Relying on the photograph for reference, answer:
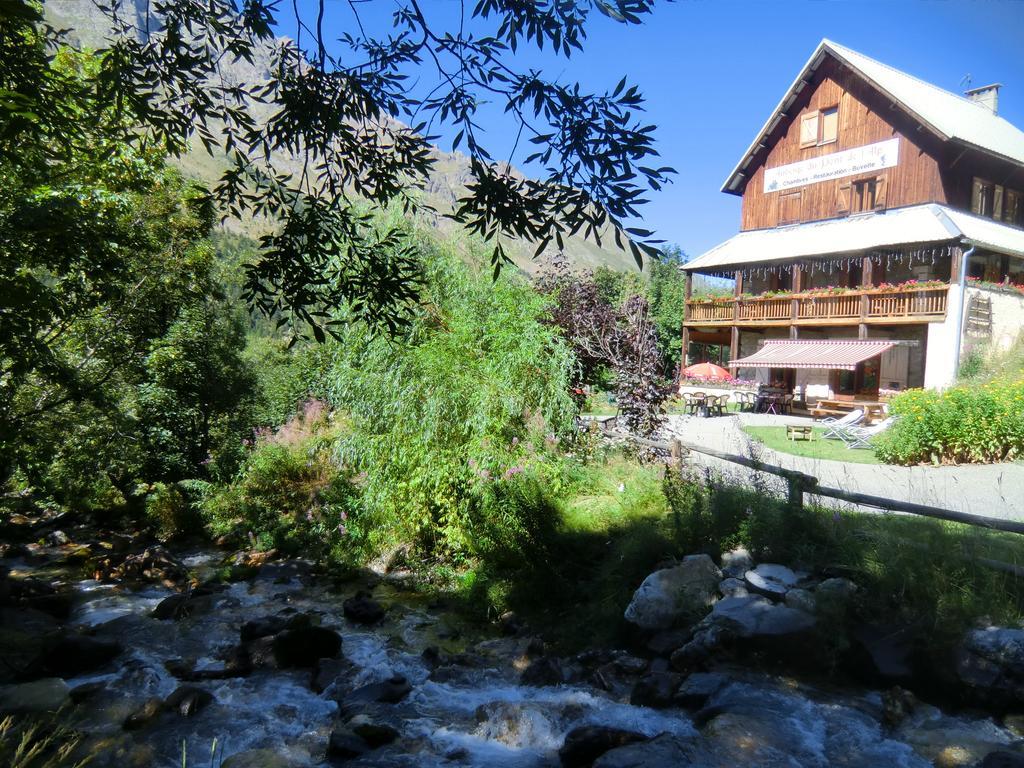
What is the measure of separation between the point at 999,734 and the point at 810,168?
2536 centimetres

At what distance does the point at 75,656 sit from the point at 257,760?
3.57 m

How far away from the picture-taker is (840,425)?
16953mm

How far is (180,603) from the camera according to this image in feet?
29.4

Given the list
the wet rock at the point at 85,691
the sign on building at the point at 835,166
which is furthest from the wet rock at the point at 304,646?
the sign on building at the point at 835,166

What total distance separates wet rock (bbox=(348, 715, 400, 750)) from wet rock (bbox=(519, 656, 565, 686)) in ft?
4.48

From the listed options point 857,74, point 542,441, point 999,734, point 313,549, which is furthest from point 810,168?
point 999,734

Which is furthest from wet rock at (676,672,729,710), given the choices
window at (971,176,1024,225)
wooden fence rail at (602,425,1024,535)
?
window at (971,176,1024,225)

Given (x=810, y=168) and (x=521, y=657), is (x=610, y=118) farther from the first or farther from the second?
(x=810, y=168)

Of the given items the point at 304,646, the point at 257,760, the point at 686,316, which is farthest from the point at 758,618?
the point at 686,316

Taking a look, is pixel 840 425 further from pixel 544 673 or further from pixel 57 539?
A: pixel 57 539

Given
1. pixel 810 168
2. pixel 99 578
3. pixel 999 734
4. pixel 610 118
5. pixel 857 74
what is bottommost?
pixel 99 578

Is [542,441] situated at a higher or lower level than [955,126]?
A: lower

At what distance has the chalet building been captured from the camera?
21.2 meters

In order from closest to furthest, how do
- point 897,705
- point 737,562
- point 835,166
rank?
point 897,705 < point 737,562 < point 835,166
